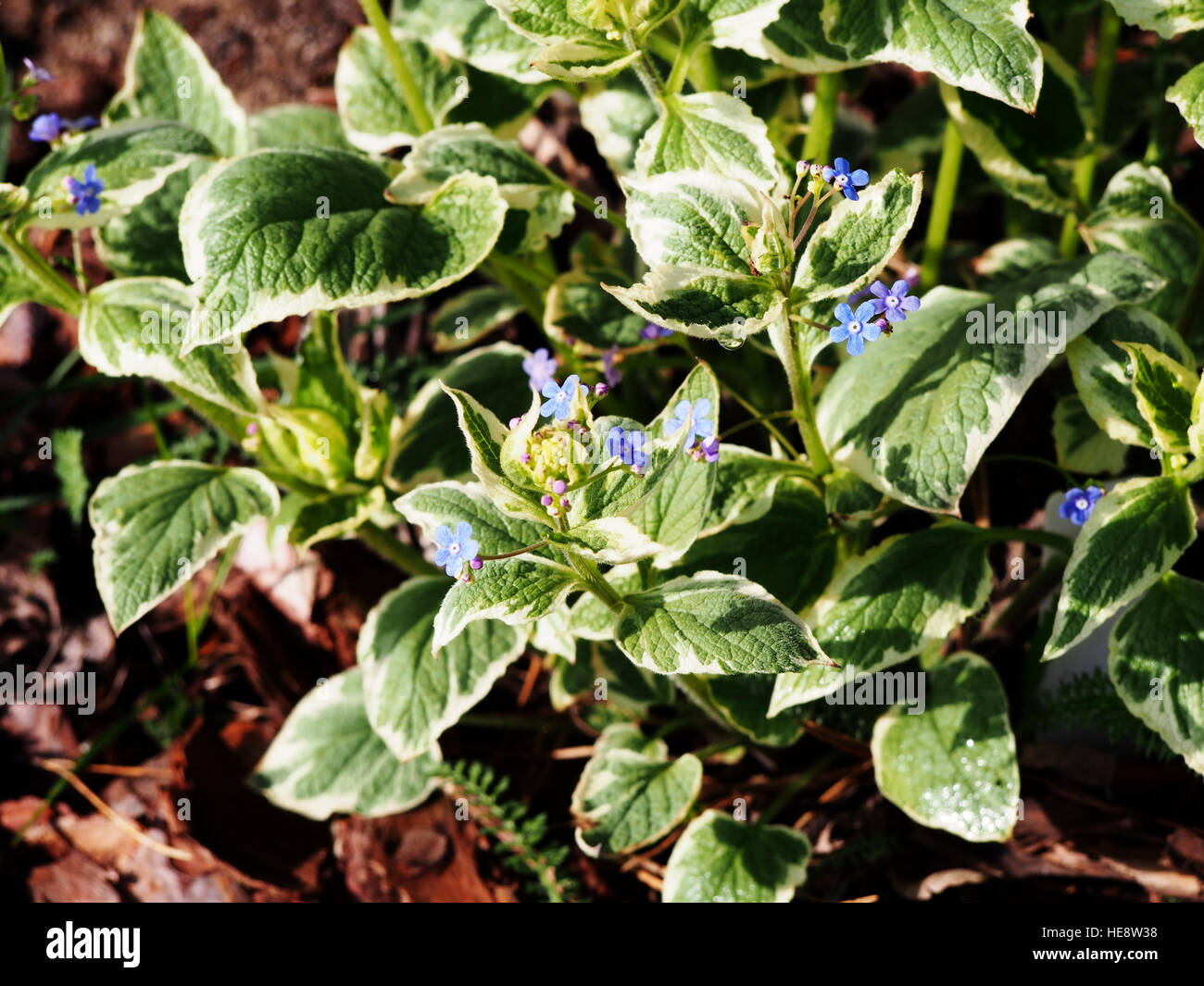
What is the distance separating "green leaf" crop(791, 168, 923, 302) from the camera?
1.57 metres

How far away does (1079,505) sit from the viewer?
176cm

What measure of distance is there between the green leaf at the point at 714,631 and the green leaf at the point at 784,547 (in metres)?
0.30

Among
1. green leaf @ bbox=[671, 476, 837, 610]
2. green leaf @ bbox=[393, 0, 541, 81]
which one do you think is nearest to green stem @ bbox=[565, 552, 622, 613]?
green leaf @ bbox=[671, 476, 837, 610]

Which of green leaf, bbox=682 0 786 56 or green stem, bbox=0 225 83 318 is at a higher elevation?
green leaf, bbox=682 0 786 56

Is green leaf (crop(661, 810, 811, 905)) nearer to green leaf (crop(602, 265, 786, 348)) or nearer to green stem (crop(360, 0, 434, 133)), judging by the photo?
green leaf (crop(602, 265, 786, 348))

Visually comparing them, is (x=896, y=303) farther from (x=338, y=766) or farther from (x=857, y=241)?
(x=338, y=766)

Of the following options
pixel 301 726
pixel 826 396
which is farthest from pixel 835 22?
pixel 301 726

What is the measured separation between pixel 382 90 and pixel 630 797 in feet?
4.99

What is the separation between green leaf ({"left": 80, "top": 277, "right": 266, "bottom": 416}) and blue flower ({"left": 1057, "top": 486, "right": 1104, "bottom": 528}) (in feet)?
4.51

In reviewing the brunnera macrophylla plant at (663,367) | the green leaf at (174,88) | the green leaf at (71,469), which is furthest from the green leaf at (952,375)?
the green leaf at (71,469)

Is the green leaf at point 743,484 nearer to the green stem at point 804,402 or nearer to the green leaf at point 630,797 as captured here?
the green stem at point 804,402

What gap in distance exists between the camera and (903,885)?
2266 mm

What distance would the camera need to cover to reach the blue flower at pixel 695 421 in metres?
1.58
